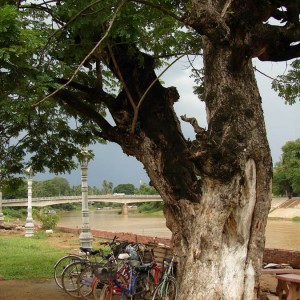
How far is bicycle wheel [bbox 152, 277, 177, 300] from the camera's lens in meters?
6.94

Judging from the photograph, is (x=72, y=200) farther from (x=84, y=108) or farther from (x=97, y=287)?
(x=97, y=287)

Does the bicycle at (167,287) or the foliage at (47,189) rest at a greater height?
the foliage at (47,189)

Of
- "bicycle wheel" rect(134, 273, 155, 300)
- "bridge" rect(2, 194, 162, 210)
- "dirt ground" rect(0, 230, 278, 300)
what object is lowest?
"dirt ground" rect(0, 230, 278, 300)

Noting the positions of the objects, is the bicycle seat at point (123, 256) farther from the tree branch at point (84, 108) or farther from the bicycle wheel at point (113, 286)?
the tree branch at point (84, 108)

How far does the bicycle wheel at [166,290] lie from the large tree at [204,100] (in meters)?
0.29

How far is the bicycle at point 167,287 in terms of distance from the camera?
694 cm

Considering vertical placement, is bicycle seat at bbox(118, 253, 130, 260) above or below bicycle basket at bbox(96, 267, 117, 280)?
above

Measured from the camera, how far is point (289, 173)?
52.9 meters

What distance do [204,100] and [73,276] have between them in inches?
160

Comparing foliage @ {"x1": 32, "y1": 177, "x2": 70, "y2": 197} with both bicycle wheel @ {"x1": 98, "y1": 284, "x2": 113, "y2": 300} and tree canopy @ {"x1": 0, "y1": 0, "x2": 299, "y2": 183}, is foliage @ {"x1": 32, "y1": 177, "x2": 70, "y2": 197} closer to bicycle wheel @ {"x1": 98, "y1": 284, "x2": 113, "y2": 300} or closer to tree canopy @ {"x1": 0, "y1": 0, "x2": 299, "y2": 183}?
tree canopy @ {"x1": 0, "y1": 0, "x2": 299, "y2": 183}

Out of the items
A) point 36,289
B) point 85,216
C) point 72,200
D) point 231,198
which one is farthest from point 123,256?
point 72,200

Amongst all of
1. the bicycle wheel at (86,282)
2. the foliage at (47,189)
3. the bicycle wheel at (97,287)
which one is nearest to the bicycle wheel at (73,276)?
the bicycle wheel at (86,282)

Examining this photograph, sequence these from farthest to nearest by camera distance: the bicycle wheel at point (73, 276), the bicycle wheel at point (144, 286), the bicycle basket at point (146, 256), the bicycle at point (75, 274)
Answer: the bicycle wheel at point (73, 276)
the bicycle at point (75, 274)
the bicycle basket at point (146, 256)
the bicycle wheel at point (144, 286)

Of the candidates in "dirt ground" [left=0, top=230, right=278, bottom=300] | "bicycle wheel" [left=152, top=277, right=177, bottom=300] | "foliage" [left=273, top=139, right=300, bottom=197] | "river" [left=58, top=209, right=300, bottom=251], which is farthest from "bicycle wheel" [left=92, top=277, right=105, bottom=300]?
"foliage" [left=273, top=139, right=300, bottom=197]
